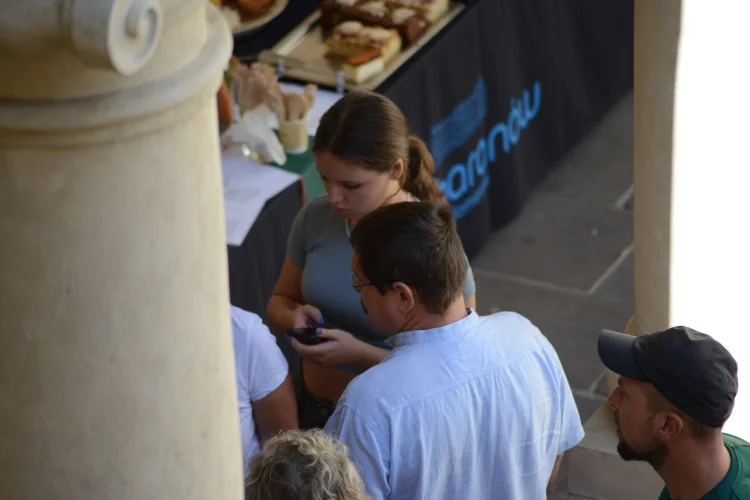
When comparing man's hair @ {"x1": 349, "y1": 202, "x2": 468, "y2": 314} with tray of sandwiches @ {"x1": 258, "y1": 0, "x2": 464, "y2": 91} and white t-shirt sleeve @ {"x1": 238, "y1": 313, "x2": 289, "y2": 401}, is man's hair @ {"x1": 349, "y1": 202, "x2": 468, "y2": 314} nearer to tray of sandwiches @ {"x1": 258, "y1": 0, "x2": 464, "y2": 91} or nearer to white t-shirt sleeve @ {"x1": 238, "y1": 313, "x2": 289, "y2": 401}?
white t-shirt sleeve @ {"x1": 238, "y1": 313, "x2": 289, "y2": 401}

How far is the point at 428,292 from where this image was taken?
2.46 m

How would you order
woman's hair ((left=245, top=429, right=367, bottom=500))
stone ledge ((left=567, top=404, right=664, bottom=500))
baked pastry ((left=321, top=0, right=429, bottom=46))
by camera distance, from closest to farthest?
woman's hair ((left=245, top=429, right=367, bottom=500)) < stone ledge ((left=567, top=404, right=664, bottom=500)) < baked pastry ((left=321, top=0, right=429, bottom=46))

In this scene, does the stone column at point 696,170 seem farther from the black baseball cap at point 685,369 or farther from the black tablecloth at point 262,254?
the black tablecloth at point 262,254

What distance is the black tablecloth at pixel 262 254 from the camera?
430 centimetres

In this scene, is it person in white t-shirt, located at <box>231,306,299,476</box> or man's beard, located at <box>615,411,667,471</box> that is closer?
man's beard, located at <box>615,411,667,471</box>

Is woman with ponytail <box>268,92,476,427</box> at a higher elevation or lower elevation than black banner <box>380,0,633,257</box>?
higher

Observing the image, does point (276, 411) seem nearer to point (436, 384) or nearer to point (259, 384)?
point (259, 384)

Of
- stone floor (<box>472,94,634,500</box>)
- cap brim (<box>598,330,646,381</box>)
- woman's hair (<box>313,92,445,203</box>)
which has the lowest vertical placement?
stone floor (<box>472,94,634,500</box>)

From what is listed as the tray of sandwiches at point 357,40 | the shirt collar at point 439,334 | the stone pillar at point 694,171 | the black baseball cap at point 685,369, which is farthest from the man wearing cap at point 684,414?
the tray of sandwiches at point 357,40

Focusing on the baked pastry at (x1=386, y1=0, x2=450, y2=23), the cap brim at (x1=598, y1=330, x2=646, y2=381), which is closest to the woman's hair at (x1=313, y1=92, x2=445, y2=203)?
the cap brim at (x1=598, y1=330, x2=646, y2=381)

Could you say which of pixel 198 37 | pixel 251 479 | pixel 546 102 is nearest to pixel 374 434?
pixel 251 479

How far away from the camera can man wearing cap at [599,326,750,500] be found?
2449mm

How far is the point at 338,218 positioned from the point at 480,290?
9.17 ft

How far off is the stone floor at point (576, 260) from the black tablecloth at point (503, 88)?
0.38 ft
